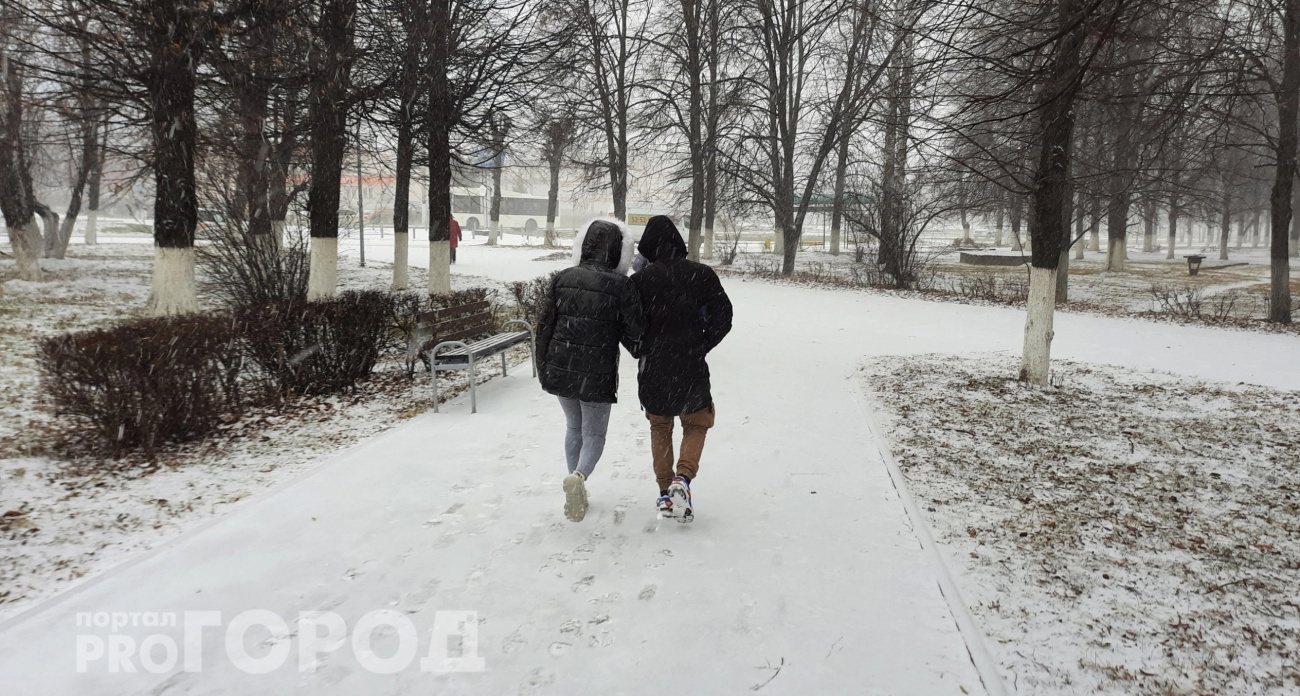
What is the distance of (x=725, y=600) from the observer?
10.3ft

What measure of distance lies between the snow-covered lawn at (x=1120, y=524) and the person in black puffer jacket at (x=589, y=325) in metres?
2.01

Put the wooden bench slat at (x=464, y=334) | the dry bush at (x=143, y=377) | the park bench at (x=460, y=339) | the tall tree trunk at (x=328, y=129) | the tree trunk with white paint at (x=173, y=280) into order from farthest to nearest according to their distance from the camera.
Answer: the tall tree trunk at (x=328, y=129) → the tree trunk with white paint at (x=173, y=280) → the wooden bench slat at (x=464, y=334) → the park bench at (x=460, y=339) → the dry bush at (x=143, y=377)

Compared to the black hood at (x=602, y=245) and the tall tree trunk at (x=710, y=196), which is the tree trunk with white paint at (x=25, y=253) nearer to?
the black hood at (x=602, y=245)

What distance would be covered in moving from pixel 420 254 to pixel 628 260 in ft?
90.6


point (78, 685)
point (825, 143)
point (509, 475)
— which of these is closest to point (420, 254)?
point (825, 143)

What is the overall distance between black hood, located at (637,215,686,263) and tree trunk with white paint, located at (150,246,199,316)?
8.13m

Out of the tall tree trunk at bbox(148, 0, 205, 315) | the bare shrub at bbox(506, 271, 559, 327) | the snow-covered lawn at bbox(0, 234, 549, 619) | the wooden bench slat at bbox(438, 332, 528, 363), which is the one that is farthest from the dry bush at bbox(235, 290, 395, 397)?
the tall tree trunk at bbox(148, 0, 205, 315)

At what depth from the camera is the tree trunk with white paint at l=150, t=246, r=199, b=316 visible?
30.5 ft

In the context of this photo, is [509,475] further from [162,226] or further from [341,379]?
[162,226]

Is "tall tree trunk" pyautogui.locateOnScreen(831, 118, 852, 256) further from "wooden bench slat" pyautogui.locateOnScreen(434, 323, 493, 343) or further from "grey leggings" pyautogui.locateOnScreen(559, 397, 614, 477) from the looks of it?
"grey leggings" pyautogui.locateOnScreen(559, 397, 614, 477)

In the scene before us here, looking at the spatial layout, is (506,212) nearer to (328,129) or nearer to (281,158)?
(281,158)

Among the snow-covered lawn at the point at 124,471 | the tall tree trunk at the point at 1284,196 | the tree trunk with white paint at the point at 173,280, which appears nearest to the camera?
the snow-covered lawn at the point at 124,471

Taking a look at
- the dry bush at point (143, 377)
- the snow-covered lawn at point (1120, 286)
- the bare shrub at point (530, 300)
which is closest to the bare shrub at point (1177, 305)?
the snow-covered lawn at point (1120, 286)

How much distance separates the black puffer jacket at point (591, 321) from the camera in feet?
12.1
